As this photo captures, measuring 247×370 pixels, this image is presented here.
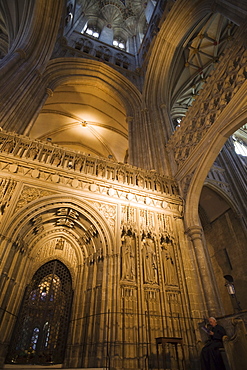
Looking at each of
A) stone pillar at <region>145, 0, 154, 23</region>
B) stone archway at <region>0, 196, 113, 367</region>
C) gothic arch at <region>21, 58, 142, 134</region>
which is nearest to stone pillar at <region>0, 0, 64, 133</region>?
gothic arch at <region>21, 58, 142, 134</region>

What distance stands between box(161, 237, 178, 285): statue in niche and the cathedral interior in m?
0.04

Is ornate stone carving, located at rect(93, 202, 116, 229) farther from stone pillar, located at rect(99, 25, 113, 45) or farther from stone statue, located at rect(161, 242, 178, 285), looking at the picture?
stone pillar, located at rect(99, 25, 113, 45)

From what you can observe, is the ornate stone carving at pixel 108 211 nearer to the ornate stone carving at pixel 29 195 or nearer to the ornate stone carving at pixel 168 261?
the ornate stone carving at pixel 29 195

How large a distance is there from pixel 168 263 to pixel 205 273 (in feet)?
3.38

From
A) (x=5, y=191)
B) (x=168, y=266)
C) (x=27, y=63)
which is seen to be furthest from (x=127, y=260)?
(x=27, y=63)

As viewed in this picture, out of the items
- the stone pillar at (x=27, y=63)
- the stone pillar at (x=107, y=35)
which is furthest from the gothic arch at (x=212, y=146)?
the stone pillar at (x=107, y=35)

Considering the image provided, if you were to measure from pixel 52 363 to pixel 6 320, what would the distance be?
176cm

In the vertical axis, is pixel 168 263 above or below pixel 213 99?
below

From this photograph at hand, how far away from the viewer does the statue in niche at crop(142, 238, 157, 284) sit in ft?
19.2

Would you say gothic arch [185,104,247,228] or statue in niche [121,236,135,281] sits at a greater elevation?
gothic arch [185,104,247,228]

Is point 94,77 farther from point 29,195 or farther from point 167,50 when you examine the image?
point 29,195

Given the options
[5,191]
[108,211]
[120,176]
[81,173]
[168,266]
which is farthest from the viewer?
[120,176]

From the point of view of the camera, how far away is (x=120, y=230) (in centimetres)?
636

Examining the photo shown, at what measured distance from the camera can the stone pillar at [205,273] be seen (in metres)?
5.61
